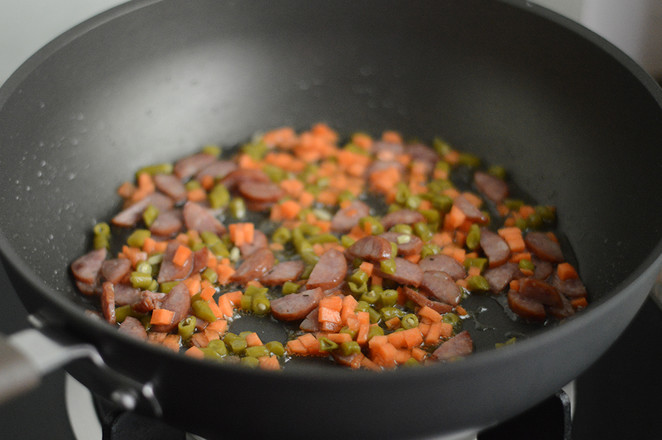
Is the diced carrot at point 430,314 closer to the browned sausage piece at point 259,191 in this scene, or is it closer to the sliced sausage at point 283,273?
the sliced sausage at point 283,273

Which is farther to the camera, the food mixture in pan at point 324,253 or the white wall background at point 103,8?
the white wall background at point 103,8

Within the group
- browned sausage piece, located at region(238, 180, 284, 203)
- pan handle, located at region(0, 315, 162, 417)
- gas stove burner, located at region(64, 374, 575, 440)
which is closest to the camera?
pan handle, located at region(0, 315, 162, 417)

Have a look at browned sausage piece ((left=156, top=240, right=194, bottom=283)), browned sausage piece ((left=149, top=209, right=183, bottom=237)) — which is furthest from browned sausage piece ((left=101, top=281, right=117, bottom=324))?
browned sausage piece ((left=149, top=209, right=183, bottom=237))

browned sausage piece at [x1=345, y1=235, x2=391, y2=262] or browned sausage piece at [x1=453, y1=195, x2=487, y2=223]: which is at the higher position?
browned sausage piece at [x1=453, y1=195, x2=487, y2=223]

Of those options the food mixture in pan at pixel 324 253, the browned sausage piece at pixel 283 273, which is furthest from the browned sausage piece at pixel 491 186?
the browned sausage piece at pixel 283 273

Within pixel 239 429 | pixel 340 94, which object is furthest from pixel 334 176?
pixel 239 429

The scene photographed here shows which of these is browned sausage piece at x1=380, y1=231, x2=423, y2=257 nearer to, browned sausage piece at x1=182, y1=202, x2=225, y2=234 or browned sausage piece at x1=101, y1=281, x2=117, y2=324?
browned sausage piece at x1=182, y1=202, x2=225, y2=234
